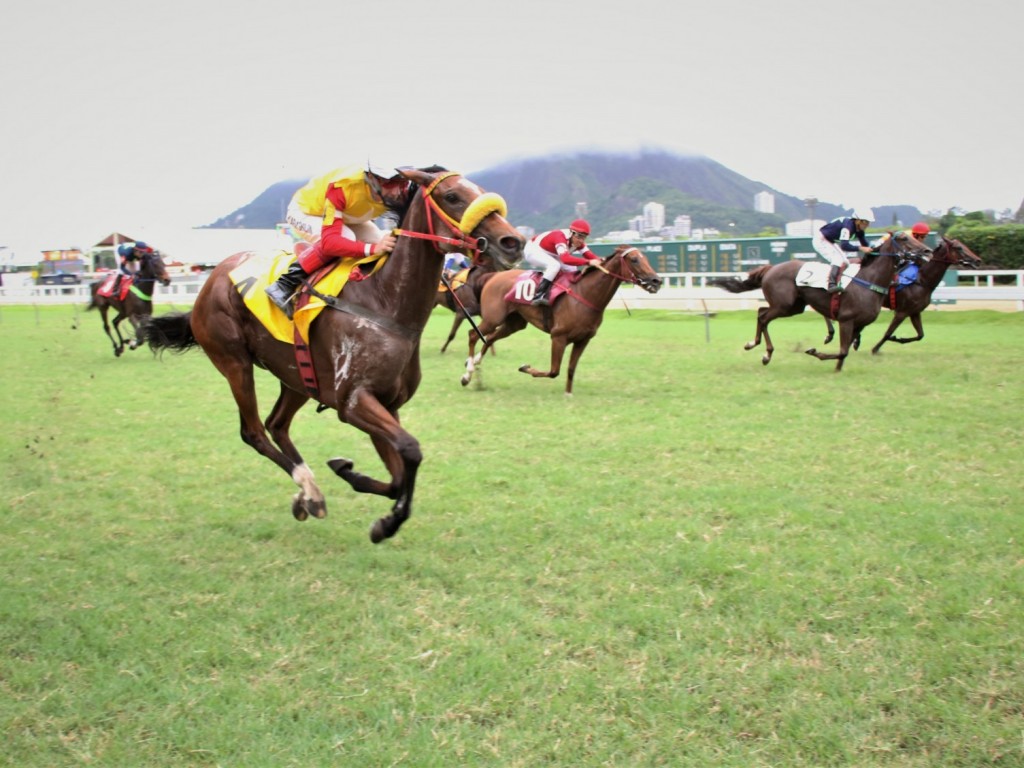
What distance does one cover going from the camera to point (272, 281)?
260 inches

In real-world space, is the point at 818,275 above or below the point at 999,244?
below

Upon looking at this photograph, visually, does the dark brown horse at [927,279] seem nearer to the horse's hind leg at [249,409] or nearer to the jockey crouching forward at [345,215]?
the jockey crouching forward at [345,215]

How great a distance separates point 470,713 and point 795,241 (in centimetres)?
3669

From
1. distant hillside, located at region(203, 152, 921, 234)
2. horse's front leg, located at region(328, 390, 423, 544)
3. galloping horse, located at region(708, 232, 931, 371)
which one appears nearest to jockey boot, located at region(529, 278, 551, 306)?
galloping horse, located at region(708, 232, 931, 371)

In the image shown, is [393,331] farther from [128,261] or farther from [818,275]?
[128,261]

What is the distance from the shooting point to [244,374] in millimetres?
6938

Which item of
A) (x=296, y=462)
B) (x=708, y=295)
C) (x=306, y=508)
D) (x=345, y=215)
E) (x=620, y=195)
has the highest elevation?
(x=620, y=195)

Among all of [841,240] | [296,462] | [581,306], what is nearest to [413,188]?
[296,462]

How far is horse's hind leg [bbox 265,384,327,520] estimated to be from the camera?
6.38 metres

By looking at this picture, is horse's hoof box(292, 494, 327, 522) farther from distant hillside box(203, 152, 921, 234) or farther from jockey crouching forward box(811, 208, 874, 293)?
distant hillside box(203, 152, 921, 234)

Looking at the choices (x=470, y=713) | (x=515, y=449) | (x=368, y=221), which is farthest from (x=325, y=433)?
(x=470, y=713)

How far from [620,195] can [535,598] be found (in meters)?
120

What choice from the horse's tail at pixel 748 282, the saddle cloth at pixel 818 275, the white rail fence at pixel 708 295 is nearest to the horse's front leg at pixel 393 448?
the saddle cloth at pixel 818 275

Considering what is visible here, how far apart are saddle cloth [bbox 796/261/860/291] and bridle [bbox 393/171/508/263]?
10311mm
